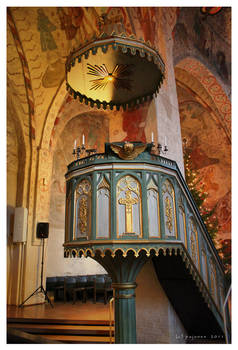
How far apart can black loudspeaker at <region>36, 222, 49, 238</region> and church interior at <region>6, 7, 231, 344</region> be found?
0.07 m

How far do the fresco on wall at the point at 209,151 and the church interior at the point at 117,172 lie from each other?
77 centimetres

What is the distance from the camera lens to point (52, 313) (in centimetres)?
708

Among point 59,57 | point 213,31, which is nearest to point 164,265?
point 59,57

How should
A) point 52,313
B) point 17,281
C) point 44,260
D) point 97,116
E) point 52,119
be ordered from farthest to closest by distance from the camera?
point 97,116, point 52,119, point 44,260, point 17,281, point 52,313

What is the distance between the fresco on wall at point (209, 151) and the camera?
15.5 metres

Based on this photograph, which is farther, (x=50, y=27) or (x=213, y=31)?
(x=213, y=31)

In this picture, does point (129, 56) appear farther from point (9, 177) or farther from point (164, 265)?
point (9, 177)

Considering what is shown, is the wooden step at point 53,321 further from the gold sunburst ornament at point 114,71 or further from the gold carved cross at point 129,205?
the gold sunburst ornament at point 114,71

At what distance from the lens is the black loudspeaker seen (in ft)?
30.1

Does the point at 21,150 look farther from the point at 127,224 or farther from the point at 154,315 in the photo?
the point at 127,224

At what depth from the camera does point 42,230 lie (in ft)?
30.3

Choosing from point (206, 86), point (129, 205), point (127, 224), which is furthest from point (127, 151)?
point (206, 86)

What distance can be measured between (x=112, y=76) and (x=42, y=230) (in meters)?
5.68

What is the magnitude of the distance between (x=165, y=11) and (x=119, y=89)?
4479mm
